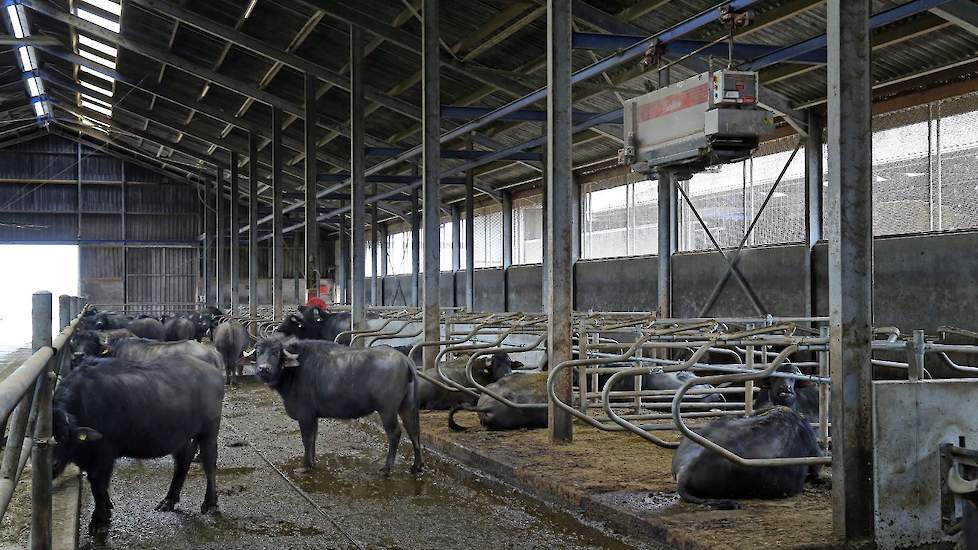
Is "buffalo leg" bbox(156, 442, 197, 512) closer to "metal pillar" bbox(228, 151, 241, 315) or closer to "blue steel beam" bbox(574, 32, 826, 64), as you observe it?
"blue steel beam" bbox(574, 32, 826, 64)

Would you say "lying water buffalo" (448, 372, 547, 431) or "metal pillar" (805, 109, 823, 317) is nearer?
"lying water buffalo" (448, 372, 547, 431)

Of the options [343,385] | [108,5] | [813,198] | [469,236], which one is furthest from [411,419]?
[469,236]

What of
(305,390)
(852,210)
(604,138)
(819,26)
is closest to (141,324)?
(604,138)

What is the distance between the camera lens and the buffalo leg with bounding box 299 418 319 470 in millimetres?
8852

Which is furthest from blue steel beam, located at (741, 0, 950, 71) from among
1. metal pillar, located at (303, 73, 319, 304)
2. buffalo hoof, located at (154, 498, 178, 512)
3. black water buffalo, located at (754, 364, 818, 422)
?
metal pillar, located at (303, 73, 319, 304)

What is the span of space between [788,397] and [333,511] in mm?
4521

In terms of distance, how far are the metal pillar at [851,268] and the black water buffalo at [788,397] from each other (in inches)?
135

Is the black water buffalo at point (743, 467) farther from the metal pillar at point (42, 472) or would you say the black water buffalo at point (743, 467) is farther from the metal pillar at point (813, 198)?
the metal pillar at point (813, 198)

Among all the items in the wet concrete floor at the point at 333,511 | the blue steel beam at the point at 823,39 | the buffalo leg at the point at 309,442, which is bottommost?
the wet concrete floor at the point at 333,511

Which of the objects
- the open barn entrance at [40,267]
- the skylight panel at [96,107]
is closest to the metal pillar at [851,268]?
the skylight panel at [96,107]

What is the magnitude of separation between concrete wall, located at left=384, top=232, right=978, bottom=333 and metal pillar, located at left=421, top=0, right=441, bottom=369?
5.95 m

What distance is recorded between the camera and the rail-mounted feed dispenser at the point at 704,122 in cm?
726

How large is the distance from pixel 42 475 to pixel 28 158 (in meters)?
42.5

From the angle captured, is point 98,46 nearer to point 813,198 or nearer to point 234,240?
point 234,240
